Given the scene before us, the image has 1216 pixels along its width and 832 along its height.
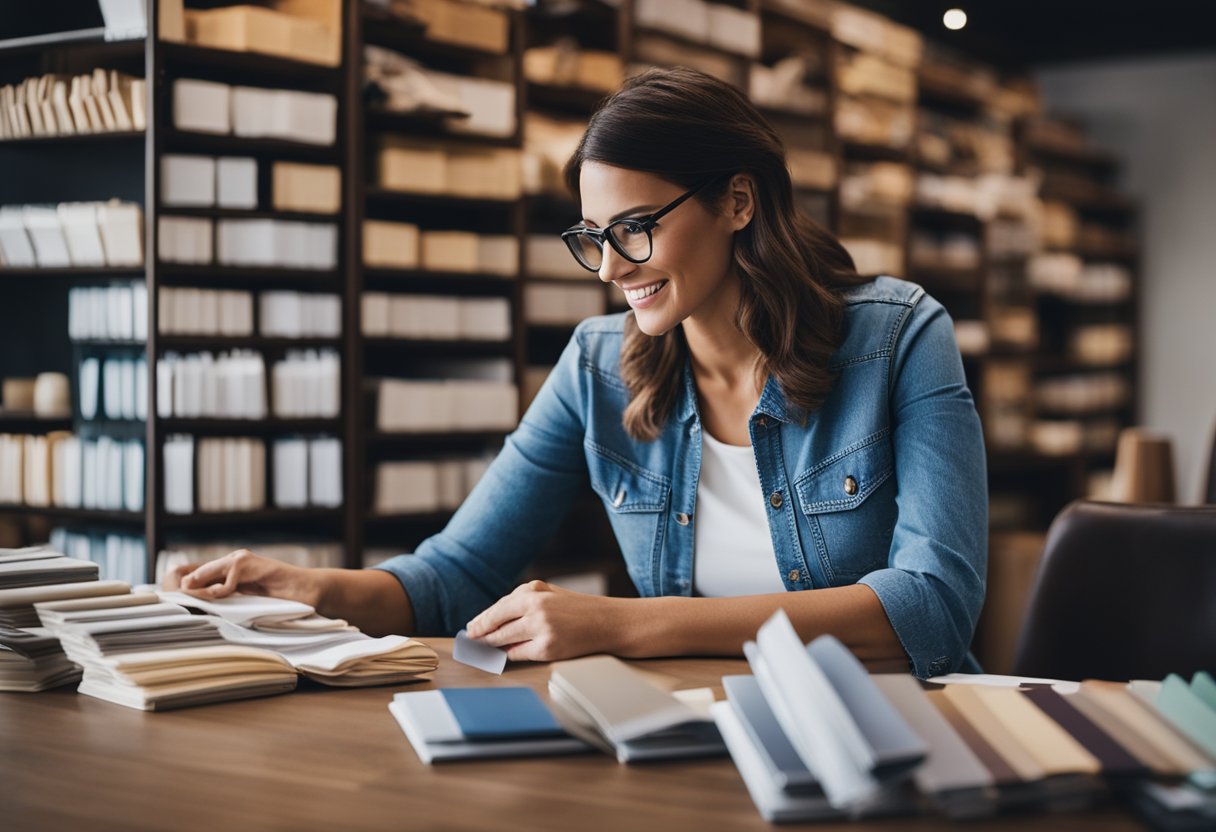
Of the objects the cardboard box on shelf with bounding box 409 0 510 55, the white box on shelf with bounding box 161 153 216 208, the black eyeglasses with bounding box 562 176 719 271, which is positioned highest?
the cardboard box on shelf with bounding box 409 0 510 55

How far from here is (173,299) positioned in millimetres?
3746

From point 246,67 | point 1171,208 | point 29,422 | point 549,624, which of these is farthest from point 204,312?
point 1171,208

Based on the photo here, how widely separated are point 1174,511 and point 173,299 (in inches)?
116

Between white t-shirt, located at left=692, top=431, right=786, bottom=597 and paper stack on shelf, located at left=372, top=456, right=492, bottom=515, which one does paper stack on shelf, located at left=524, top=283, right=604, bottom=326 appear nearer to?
paper stack on shelf, located at left=372, top=456, right=492, bottom=515

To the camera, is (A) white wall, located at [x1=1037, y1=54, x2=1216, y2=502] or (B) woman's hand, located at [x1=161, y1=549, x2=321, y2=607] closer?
(B) woman's hand, located at [x1=161, y1=549, x2=321, y2=607]

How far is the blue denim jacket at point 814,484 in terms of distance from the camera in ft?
5.36

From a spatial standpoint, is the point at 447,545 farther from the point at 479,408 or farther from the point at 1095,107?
the point at 1095,107

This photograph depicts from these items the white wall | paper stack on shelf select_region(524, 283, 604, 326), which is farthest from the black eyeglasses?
the white wall

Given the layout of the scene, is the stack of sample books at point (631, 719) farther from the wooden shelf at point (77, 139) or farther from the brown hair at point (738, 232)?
the wooden shelf at point (77, 139)

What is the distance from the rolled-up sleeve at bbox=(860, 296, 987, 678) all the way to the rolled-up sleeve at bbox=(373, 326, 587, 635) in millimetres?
539

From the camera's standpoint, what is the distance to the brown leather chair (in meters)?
1.74

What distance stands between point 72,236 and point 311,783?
3.07 metres

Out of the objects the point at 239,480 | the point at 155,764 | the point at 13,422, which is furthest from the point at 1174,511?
the point at 13,422

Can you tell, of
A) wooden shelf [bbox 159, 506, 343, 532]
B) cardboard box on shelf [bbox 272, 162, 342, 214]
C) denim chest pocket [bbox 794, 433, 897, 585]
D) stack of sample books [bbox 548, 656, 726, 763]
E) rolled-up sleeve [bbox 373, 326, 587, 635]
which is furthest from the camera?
cardboard box on shelf [bbox 272, 162, 342, 214]
